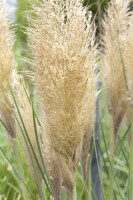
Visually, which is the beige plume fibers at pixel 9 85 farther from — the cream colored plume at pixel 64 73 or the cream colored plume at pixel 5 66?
the cream colored plume at pixel 64 73

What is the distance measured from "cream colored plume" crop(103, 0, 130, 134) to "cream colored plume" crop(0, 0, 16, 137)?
0.25 metres

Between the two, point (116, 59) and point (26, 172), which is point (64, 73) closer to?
point (116, 59)

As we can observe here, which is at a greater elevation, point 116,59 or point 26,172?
point 116,59

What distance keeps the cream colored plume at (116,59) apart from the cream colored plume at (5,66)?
9.9 inches

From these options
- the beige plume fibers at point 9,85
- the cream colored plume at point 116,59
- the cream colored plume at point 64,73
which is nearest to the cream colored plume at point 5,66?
the beige plume fibers at point 9,85

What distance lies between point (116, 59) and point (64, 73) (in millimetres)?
363

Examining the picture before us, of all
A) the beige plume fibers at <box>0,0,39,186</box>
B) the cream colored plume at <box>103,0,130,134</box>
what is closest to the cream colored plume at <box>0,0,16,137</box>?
the beige plume fibers at <box>0,0,39,186</box>

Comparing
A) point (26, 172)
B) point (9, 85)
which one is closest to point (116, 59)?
point (9, 85)

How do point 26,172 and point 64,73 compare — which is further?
point 26,172

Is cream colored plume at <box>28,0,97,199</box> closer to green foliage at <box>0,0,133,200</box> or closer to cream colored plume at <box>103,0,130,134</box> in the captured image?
green foliage at <box>0,0,133,200</box>

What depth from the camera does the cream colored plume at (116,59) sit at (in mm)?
1215

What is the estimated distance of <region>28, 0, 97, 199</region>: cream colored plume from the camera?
87cm

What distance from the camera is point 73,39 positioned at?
0.87m

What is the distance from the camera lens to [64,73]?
87cm
